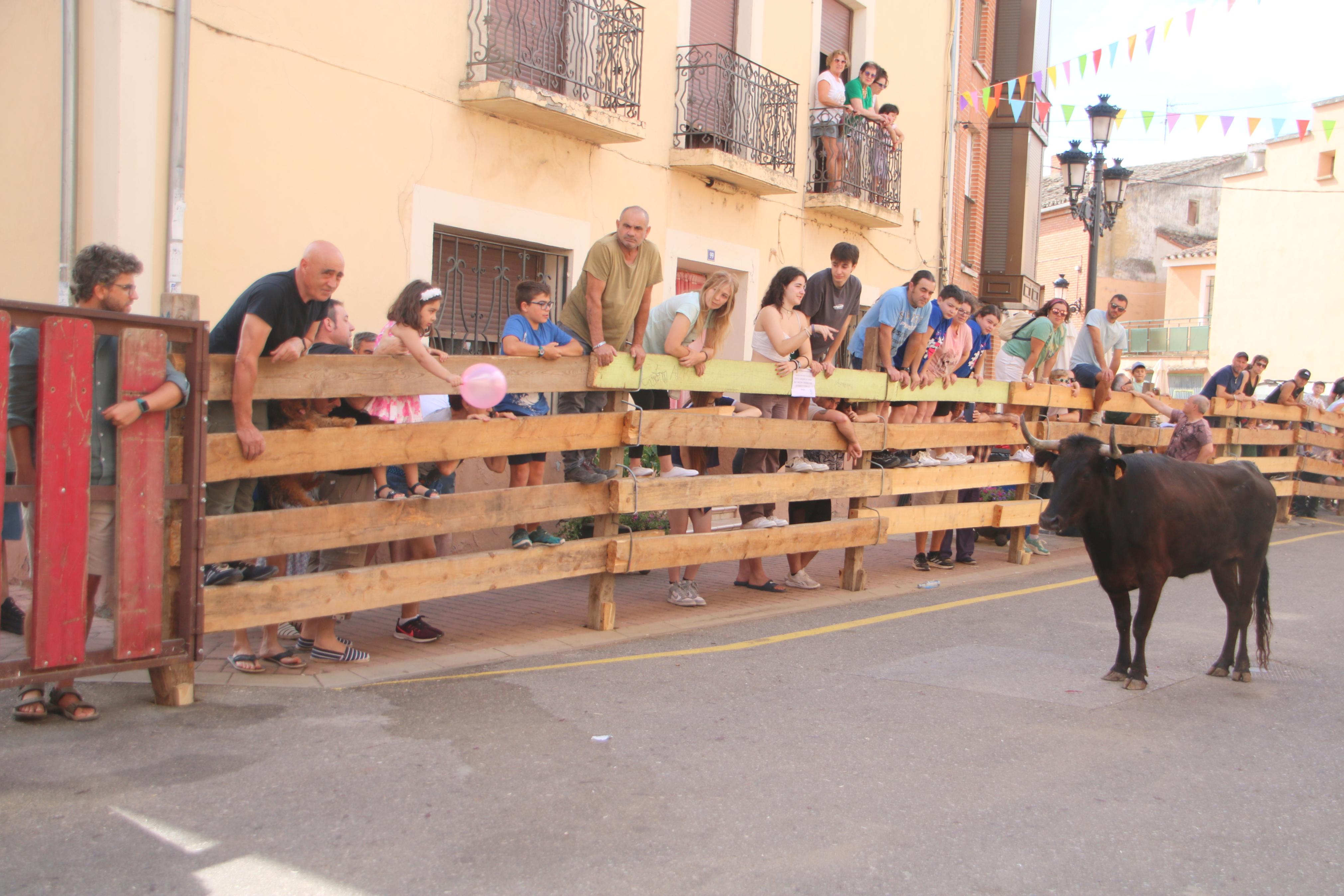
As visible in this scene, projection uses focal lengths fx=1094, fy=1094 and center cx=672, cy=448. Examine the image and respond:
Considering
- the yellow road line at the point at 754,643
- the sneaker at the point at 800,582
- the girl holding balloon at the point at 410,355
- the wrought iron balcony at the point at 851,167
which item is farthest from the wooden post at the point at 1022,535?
the girl holding balloon at the point at 410,355

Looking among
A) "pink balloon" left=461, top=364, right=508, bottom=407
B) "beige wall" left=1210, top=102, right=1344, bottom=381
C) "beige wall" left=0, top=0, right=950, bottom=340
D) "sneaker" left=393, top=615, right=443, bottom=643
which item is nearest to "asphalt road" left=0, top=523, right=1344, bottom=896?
"sneaker" left=393, top=615, right=443, bottom=643

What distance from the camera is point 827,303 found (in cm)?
906

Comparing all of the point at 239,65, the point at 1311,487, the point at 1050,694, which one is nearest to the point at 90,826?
the point at 1050,694

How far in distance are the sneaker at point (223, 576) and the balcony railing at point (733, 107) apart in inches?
330

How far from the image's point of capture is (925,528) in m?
Result: 9.55

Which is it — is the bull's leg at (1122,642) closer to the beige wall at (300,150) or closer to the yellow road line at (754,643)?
the yellow road line at (754,643)

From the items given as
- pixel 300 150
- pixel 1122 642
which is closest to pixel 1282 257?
pixel 1122 642

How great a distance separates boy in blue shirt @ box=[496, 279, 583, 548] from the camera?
22.0 ft

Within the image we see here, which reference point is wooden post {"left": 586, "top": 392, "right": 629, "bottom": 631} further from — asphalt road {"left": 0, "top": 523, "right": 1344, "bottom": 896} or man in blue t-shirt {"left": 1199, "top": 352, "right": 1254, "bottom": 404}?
man in blue t-shirt {"left": 1199, "top": 352, "right": 1254, "bottom": 404}

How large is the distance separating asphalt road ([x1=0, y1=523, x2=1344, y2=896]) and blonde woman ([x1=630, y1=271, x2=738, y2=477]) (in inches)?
72.1

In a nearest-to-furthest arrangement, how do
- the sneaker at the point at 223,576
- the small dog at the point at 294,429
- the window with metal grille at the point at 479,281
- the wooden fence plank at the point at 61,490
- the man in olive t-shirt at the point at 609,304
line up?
the wooden fence plank at the point at 61,490 < the sneaker at the point at 223,576 < the small dog at the point at 294,429 < the man in olive t-shirt at the point at 609,304 < the window with metal grille at the point at 479,281

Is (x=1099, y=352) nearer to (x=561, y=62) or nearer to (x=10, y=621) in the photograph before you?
(x=561, y=62)

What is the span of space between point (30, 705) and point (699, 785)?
9.24 feet

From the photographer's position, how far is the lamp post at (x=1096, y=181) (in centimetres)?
1497
